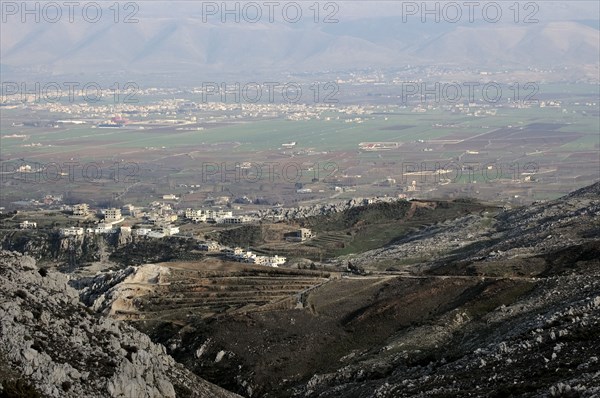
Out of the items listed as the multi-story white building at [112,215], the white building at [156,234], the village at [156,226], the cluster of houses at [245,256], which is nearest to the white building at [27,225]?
the village at [156,226]

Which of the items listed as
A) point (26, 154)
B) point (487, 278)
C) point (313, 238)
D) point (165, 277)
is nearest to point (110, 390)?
point (487, 278)

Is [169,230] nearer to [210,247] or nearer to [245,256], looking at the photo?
[210,247]

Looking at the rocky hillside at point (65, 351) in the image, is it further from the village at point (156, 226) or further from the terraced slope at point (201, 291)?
the village at point (156, 226)

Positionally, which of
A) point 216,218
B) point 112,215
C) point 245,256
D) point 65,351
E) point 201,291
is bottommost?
point 216,218

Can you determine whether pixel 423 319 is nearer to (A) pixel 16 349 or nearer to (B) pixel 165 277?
(B) pixel 165 277

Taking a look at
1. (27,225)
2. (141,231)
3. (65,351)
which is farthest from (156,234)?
(65,351)

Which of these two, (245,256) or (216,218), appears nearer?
(245,256)

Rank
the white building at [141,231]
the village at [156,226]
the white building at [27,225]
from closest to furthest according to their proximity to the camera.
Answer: the village at [156,226], the white building at [141,231], the white building at [27,225]

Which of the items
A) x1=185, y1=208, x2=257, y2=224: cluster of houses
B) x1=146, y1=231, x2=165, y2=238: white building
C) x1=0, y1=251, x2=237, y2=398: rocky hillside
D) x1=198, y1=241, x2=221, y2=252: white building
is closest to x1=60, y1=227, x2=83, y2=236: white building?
x1=146, y1=231, x2=165, y2=238: white building
